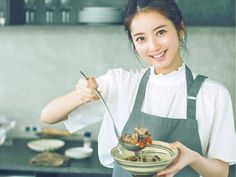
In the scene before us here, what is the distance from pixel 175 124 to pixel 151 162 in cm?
34

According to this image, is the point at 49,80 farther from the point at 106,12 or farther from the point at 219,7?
the point at 219,7

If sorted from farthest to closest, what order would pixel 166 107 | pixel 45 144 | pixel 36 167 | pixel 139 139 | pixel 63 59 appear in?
1. pixel 63 59
2. pixel 45 144
3. pixel 36 167
4. pixel 166 107
5. pixel 139 139

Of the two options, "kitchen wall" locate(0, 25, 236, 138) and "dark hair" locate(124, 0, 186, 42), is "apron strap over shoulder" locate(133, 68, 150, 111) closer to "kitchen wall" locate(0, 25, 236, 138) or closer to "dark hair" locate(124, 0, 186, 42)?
"dark hair" locate(124, 0, 186, 42)

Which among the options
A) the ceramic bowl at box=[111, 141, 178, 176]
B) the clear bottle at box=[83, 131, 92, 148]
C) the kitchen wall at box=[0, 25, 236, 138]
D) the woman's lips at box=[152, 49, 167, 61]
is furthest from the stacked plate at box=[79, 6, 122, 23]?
the ceramic bowl at box=[111, 141, 178, 176]

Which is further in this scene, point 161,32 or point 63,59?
point 63,59

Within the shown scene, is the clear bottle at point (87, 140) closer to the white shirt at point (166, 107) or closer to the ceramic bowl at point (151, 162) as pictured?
the white shirt at point (166, 107)

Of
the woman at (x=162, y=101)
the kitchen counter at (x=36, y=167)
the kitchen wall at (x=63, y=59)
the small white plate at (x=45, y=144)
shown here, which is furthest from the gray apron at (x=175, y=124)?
the kitchen wall at (x=63, y=59)

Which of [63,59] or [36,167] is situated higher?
[63,59]

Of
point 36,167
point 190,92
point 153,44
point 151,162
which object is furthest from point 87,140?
point 151,162

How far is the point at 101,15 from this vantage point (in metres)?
2.38

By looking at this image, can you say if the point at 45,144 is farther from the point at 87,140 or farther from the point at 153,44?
the point at 153,44

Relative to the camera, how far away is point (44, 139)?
2639mm

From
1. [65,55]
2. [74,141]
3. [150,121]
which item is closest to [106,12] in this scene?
[65,55]

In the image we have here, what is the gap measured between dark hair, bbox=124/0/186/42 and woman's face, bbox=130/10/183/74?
0.04 ft
